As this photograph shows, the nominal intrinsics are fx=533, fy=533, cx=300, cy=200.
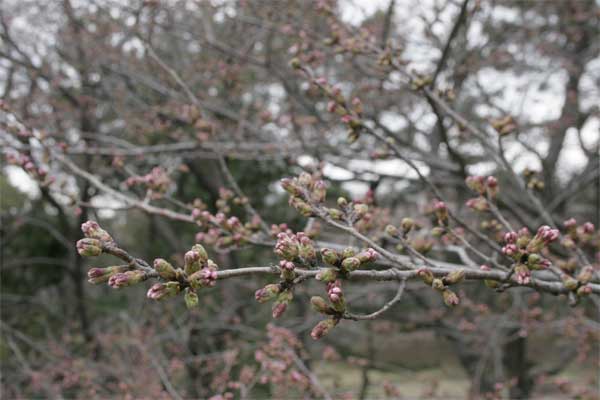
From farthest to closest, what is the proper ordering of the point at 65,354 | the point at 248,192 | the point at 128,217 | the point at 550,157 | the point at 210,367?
the point at 128,217 < the point at 248,192 < the point at 550,157 < the point at 65,354 < the point at 210,367

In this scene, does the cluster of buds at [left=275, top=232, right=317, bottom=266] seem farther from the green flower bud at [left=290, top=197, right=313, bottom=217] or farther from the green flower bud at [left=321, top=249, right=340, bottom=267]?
the green flower bud at [left=290, top=197, right=313, bottom=217]

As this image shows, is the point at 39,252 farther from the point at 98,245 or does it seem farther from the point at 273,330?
the point at 98,245

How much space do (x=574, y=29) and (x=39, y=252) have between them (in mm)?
9876

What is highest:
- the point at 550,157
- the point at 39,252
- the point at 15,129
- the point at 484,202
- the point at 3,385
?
the point at 550,157

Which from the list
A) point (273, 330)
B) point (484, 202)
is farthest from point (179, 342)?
point (484, 202)

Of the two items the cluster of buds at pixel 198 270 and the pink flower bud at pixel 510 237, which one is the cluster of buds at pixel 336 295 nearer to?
the cluster of buds at pixel 198 270

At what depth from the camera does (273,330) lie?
11.1 ft

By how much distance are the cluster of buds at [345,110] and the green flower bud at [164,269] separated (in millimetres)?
1155

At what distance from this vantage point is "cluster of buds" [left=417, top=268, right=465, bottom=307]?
1.26 meters

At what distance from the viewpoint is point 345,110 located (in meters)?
2.12

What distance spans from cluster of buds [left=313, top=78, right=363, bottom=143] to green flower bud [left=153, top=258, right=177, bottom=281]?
115cm

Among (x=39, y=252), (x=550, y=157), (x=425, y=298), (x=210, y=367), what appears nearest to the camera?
(x=210, y=367)

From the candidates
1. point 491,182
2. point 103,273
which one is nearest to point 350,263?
point 103,273

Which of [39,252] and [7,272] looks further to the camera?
[39,252]
